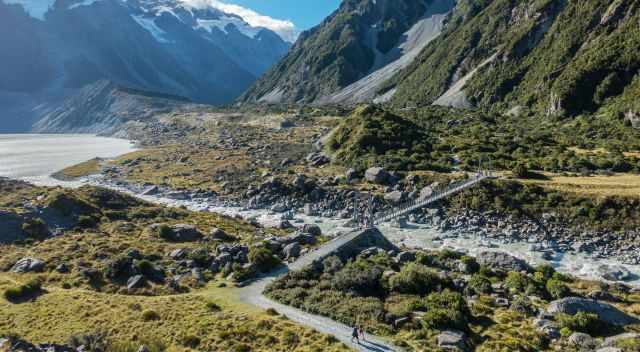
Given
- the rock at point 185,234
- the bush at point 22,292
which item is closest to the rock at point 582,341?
the rock at point 185,234

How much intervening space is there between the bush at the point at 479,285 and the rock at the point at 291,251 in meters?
15.0

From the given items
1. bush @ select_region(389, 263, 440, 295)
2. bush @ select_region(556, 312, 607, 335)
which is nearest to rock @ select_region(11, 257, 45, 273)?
bush @ select_region(389, 263, 440, 295)

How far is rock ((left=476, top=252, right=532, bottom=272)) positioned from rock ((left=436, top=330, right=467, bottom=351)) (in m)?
14.9

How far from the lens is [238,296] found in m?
32.2

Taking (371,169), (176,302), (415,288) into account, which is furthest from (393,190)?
(176,302)

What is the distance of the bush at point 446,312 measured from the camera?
2630 cm

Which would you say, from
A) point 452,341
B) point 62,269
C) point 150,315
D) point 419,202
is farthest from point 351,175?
point 452,341

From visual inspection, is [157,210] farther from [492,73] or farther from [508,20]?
[508,20]

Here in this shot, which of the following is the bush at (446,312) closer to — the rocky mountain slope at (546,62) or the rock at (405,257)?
the rock at (405,257)

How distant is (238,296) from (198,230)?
19.4m

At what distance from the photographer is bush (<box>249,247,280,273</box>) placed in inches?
1460

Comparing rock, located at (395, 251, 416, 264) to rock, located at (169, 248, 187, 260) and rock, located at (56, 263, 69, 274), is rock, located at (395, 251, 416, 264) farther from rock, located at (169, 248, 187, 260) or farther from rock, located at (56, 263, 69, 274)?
rock, located at (56, 263, 69, 274)

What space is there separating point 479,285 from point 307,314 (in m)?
12.9

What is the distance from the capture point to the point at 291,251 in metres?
40.7
